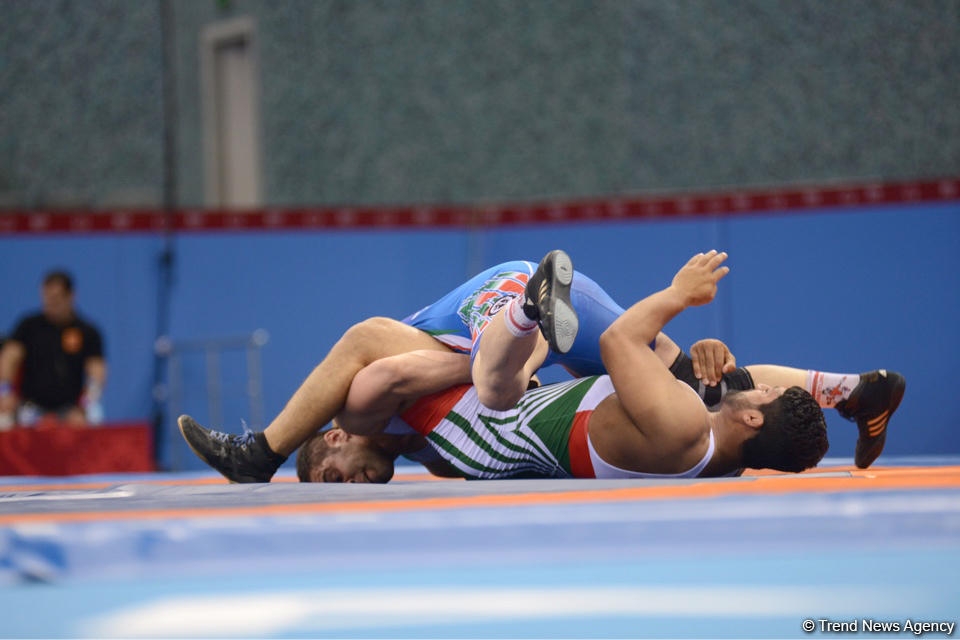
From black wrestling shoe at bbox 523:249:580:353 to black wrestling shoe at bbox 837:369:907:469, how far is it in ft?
2.75

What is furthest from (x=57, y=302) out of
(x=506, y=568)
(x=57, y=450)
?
(x=506, y=568)

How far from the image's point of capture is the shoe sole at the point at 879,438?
2598 millimetres

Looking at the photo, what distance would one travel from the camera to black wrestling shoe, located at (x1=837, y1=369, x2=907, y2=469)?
8.52ft

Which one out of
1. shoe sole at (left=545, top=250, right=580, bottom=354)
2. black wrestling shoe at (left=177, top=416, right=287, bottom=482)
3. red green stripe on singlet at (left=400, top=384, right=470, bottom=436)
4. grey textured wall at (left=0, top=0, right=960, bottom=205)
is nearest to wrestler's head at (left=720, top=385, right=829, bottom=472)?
shoe sole at (left=545, top=250, right=580, bottom=354)

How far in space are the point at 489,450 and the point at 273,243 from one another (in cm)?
383

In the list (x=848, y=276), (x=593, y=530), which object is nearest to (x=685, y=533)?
(x=593, y=530)

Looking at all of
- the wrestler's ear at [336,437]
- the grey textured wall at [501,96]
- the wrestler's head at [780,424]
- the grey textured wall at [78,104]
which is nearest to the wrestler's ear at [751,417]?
the wrestler's head at [780,424]

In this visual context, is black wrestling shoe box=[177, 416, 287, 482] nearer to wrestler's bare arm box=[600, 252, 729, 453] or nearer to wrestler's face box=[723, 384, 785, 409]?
wrestler's bare arm box=[600, 252, 729, 453]

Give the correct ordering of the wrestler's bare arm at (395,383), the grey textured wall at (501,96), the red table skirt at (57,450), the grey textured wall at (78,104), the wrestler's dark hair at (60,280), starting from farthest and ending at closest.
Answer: the grey textured wall at (78,104)
the grey textured wall at (501,96)
the wrestler's dark hair at (60,280)
the red table skirt at (57,450)
the wrestler's bare arm at (395,383)

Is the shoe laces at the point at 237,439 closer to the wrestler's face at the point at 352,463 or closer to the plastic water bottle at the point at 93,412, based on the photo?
the wrestler's face at the point at 352,463

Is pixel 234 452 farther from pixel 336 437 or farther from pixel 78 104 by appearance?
pixel 78 104

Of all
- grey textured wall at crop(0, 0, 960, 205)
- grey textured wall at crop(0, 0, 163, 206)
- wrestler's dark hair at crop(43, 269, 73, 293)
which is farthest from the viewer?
grey textured wall at crop(0, 0, 163, 206)

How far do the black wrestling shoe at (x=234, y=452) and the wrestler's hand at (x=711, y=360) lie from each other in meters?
1.11

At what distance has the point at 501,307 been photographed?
2592 millimetres
